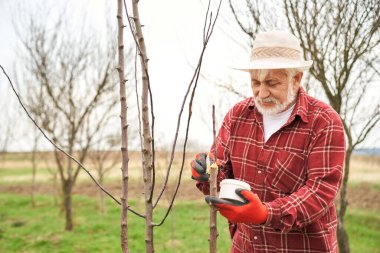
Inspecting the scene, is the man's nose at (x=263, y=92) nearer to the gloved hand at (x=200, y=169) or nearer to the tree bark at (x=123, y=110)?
the gloved hand at (x=200, y=169)

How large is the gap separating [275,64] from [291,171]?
558 mm

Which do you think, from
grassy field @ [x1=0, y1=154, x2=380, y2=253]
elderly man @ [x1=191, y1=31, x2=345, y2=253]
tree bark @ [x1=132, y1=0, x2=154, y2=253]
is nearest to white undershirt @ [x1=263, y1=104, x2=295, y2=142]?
elderly man @ [x1=191, y1=31, x2=345, y2=253]

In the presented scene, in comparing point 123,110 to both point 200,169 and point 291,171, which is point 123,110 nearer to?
point 200,169

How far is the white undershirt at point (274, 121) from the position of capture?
2.12 m

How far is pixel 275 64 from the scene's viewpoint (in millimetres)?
1962

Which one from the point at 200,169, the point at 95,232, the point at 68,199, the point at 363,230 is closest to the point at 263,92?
the point at 200,169

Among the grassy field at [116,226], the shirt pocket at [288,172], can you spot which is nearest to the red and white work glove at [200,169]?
the shirt pocket at [288,172]

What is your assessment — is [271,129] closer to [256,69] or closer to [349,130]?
[256,69]

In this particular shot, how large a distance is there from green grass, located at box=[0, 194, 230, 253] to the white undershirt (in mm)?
5888

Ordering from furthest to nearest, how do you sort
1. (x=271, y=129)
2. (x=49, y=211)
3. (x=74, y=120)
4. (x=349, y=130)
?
(x=49, y=211), (x=74, y=120), (x=349, y=130), (x=271, y=129)

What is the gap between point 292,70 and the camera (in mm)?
2031

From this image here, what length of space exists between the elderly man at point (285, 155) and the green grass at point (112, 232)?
5814 millimetres

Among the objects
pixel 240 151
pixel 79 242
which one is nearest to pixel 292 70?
pixel 240 151

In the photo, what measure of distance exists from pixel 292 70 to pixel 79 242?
26.2 ft
